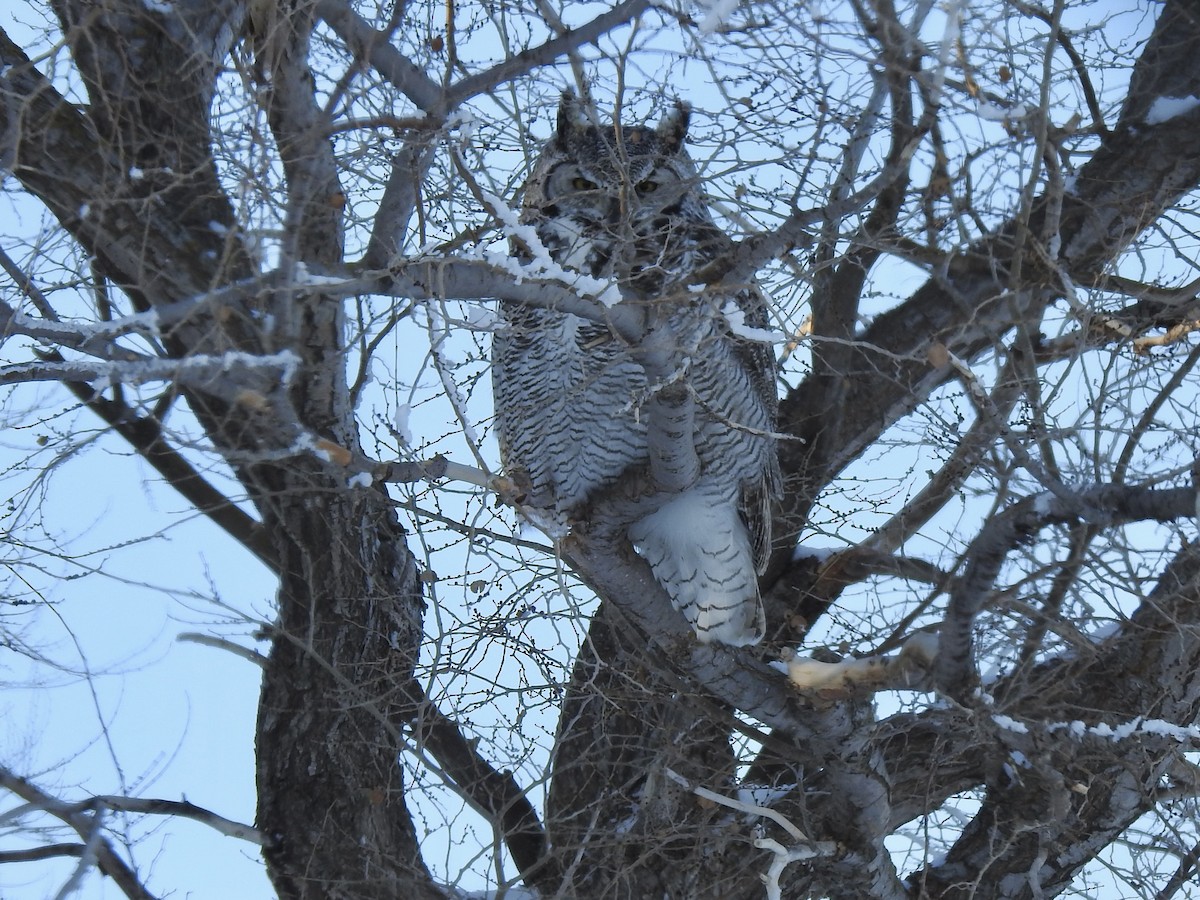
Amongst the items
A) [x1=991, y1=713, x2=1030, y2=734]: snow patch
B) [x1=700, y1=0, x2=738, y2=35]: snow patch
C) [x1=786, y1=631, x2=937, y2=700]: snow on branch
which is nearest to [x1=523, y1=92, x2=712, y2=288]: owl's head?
[x1=700, y1=0, x2=738, y2=35]: snow patch

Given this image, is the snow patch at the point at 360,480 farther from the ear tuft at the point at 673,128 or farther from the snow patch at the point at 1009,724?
the ear tuft at the point at 673,128

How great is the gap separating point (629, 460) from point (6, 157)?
2.12 metres

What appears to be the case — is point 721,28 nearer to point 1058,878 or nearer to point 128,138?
point 128,138

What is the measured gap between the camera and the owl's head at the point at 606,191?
11.3 feet

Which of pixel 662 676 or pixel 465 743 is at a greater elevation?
pixel 465 743

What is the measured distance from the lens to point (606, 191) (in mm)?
3457

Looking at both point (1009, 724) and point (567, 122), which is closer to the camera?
point (1009, 724)

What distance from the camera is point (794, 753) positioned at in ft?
11.9

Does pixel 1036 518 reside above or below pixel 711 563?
below

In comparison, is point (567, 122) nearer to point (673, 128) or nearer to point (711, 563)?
point (673, 128)

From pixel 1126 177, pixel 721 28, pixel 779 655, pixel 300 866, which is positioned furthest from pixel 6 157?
pixel 1126 177

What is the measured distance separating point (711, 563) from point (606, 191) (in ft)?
4.97

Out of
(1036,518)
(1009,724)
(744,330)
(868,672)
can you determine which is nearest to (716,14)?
(744,330)

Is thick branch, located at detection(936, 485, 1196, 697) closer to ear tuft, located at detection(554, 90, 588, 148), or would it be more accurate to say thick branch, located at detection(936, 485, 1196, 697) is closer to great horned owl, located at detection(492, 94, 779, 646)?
great horned owl, located at detection(492, 94, 779, 646)
